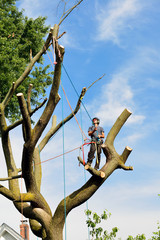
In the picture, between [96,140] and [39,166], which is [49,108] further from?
[39,166]

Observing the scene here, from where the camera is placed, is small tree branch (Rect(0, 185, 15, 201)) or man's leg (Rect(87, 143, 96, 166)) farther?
small tree branch (Rect(0, 185, 15, 201))

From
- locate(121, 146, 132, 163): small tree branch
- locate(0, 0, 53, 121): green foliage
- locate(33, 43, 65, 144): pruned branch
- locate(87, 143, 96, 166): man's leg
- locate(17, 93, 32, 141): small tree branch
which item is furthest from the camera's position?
locate(0, 0, 53, 121): green foliage

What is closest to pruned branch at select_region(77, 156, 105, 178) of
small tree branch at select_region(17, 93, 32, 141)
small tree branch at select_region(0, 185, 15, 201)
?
small tree branch at select_region(17, 93, 32, 141)

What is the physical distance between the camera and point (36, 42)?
1366 cm

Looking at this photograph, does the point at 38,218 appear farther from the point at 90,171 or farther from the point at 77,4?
Answer: the point at 77,4

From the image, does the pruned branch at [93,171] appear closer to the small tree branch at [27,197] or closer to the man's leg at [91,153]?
the man's leg at [91,153]

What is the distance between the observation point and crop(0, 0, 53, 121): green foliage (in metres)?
12.4

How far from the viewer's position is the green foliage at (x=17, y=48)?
12.4 metres

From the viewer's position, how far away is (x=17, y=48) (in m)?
12.9

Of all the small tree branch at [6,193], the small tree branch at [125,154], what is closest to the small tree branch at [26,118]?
the small tree branch at [6,193]

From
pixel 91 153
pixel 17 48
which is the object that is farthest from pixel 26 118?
pixel 17 48

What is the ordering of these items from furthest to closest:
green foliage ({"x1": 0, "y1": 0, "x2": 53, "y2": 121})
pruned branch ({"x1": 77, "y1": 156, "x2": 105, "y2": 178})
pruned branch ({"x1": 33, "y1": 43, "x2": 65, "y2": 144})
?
1. green foliage ({"x1": 0, "y1": 0, "x2": 53, "y2": 121})
2. pruned branch ({"x1": 77, "y1": 156, "x2": 105, "y2": 178})
3. pruned branch ({"x1": 33, "y1": 43, "x2": 65, "y2": 144})

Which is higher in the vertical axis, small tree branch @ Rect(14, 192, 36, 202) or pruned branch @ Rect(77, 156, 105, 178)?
small tree branch @ Rect(14, 192, 36, 202)

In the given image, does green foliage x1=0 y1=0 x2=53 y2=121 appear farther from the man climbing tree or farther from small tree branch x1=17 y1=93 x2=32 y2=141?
small tree branch x1=17 y1=93 x2=32 y2=141
